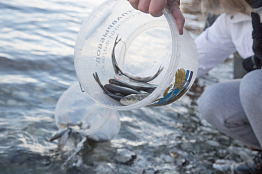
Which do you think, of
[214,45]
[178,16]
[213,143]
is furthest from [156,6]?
[213,143]

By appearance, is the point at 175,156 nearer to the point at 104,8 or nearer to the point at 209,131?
the point at 209,131

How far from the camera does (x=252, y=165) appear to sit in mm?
1592

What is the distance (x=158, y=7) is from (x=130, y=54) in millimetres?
609

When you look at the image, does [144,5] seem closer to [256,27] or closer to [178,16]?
[178,16]

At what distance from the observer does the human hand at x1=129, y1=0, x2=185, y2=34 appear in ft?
3.01

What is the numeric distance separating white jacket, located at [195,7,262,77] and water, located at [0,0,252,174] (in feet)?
1.51

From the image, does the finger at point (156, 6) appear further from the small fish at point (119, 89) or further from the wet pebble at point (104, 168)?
the wet pebble at point (104, 168)

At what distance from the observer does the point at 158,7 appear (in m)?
0.92

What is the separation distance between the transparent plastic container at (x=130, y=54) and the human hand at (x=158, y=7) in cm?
2

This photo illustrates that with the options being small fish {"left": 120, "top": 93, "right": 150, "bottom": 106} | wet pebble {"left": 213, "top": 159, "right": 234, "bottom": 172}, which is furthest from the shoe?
small fish {"left": 120, "top": 93, "right": 150, "bottom": 106}

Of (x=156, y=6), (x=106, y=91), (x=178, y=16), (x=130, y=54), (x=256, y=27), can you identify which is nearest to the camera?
(x=156, y=6)

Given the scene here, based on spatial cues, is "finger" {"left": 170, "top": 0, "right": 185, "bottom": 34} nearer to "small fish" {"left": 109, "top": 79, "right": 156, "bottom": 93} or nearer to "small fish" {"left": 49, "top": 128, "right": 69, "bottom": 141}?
"small fish" {"left": 109, "top": 79, "right": 156, "bottom": 93}

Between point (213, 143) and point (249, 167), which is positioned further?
point (213, 143)

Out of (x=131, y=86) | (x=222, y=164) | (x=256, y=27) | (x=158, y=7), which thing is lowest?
(x=222, y=164)
